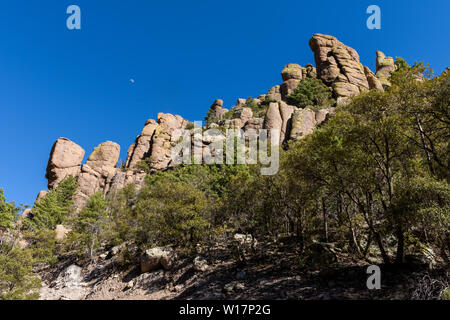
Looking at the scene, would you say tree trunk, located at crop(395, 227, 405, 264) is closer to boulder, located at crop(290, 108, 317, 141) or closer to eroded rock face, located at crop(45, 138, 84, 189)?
boulder, located at crop(290, 108, 317, 141)

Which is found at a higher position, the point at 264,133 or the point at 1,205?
the point at 264,133

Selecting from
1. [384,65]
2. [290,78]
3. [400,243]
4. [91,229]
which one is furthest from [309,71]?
[91,229]

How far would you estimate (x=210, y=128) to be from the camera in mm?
60188

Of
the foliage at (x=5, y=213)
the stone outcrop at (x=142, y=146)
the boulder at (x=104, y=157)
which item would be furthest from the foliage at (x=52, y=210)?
the stone outcrop at (x=142, y=146)

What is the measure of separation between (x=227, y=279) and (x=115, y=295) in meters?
9.56

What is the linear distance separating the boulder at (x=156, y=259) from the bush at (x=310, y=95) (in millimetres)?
50028

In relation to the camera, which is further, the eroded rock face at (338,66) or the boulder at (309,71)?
the boulder at (309,71)

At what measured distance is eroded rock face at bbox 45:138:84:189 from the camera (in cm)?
5456

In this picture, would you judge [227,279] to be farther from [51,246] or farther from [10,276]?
[51,246]

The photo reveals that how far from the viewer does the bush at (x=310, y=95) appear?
185 feet

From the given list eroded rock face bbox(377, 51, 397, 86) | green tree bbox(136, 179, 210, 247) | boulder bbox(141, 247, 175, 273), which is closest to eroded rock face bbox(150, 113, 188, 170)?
green tree bbox(136, 179, 210, 247)

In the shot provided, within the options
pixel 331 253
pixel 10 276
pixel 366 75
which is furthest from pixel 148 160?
pixel 366 75

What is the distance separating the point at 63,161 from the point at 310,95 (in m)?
64.0

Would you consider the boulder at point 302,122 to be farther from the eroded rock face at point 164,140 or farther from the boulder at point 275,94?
the eroded rock face at point 164,140
